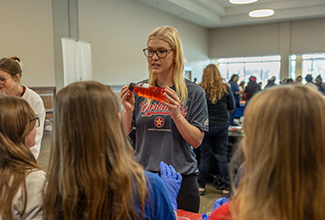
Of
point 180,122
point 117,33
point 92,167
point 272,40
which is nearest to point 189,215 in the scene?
point 180,122

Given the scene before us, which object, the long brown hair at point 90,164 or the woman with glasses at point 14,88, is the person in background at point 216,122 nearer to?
the woman with glasses at point 14,88

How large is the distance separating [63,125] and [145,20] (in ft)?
29.2

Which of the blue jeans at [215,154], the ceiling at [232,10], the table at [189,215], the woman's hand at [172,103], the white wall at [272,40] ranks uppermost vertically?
the ceiling at [232,10]

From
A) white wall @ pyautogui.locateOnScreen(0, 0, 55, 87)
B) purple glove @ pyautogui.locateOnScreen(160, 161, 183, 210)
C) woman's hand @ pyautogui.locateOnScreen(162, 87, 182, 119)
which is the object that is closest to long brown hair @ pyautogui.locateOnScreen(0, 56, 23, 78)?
woman's hand @ pyautogui.locateOnScreen(162, 87, 182, 119)

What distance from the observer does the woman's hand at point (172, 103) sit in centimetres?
141

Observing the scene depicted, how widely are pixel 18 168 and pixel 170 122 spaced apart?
75cm

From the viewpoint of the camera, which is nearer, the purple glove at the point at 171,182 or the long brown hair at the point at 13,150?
the long brown hair at the point at 13,150

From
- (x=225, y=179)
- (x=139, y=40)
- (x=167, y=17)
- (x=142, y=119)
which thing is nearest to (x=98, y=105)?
(x=142, y=119)

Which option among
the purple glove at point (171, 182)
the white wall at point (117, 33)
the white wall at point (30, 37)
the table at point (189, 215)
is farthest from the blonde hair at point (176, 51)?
the white wall at point (117, 33)

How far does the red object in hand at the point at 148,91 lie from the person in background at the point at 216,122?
215 cm

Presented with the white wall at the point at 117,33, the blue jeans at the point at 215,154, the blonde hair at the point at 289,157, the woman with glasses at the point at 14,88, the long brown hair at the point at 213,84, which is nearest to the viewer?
the blonde hair at the point at 289,157

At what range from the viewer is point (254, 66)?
13180 millimetres

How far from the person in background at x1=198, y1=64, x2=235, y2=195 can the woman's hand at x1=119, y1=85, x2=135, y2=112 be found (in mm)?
2146

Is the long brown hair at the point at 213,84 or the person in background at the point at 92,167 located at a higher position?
the long brown hair at the point at 213,84
